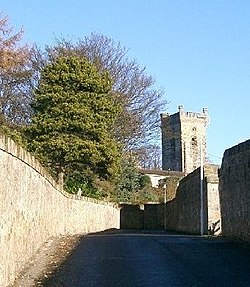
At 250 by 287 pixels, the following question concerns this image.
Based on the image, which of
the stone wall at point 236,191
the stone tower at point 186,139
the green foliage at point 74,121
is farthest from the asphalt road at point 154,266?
the stone tower at point 186,139

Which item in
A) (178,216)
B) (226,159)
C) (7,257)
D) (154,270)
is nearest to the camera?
(7,257)

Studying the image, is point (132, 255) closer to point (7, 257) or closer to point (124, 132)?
point (7, 257)

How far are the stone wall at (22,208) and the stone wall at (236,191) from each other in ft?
17.2

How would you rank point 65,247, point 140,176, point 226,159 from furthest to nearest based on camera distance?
point 140,176 < point 226,159 < point 65,247

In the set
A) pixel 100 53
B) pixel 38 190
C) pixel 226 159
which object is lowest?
pixel 38 190

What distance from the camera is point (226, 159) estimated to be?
20203mm

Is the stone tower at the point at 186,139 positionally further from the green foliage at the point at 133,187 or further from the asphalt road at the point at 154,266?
the asphalt road at the point at 154,266

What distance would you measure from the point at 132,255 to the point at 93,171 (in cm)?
2038

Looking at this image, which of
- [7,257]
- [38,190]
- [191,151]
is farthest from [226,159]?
[191,151]

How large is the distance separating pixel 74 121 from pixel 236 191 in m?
13.8

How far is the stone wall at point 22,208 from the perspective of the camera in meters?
8.43

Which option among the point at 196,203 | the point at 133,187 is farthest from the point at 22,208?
the point at 133,187

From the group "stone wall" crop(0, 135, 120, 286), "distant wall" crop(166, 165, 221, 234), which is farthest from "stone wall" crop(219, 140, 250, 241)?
"stone wall" crop(0, 135, 120, 286)

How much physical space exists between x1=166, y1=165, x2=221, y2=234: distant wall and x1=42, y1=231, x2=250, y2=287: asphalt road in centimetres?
843
